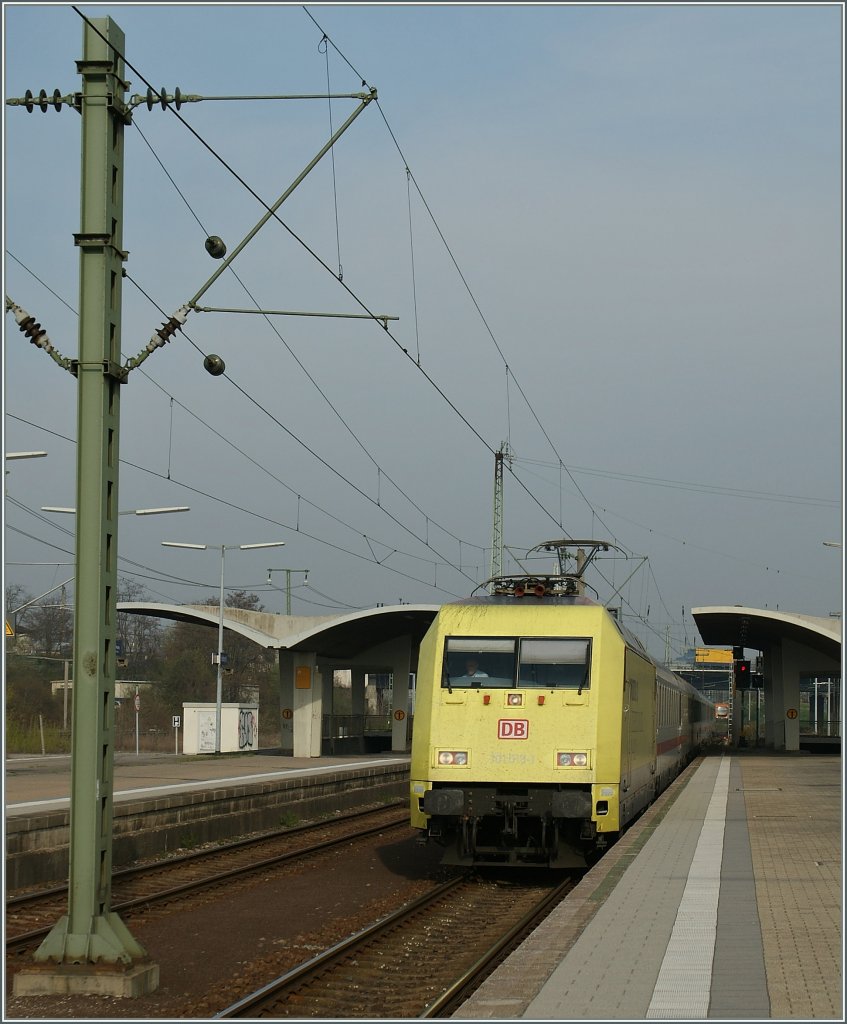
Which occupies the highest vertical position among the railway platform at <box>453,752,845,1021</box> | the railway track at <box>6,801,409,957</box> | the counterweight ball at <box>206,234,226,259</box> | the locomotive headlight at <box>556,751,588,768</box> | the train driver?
the counterweight ball at <box>206,234,226,259</box>

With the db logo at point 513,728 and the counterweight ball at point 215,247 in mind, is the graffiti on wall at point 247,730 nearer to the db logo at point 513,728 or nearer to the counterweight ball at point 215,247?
the db logo at point 513,728

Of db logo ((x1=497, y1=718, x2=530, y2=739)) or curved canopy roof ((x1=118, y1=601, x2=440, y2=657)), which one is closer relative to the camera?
db logo ((x1=497, y1=718, x2=530, y2=739))

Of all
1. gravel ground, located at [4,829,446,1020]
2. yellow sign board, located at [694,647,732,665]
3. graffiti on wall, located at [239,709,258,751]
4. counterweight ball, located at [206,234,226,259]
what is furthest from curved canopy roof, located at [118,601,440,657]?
yellow sign board, located at [694,647,732,665]

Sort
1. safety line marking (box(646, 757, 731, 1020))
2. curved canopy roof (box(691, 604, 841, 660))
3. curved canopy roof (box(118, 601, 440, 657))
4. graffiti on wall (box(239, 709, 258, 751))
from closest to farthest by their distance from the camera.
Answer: safety line marking (box(646, 757, 731, 1020)) < curved canopy roof (box(118, 601, 440, 657)) < curved canopy roof (box(691, 604, 841, 660)) < graffiti on wall (box(239, 709, 258, 751))

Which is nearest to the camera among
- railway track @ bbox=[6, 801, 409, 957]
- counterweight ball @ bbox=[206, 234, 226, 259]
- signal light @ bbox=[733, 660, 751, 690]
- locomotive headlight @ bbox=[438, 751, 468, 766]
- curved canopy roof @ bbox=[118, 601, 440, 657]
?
counterweight ball @ bbox=[206, 234, 226, 259]

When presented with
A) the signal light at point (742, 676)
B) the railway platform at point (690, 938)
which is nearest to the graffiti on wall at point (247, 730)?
the signal light at point (742, 676)

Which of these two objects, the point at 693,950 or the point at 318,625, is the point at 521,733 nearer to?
the point at 693,950

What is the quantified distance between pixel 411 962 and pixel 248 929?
2.11 metres

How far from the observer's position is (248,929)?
37.9ft

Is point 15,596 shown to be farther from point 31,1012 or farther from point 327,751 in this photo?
point 31,1012

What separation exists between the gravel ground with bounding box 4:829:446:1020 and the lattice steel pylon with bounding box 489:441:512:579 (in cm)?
1482

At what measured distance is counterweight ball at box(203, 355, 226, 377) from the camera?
1027cm

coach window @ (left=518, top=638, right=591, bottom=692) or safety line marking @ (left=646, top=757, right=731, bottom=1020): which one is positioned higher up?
coach window @ (left=518, top=638, right=591, bottom=692)

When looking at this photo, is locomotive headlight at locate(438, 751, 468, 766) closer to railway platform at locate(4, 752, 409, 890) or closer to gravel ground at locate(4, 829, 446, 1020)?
gravel ground at locate(4, 829, 446, 1020)
